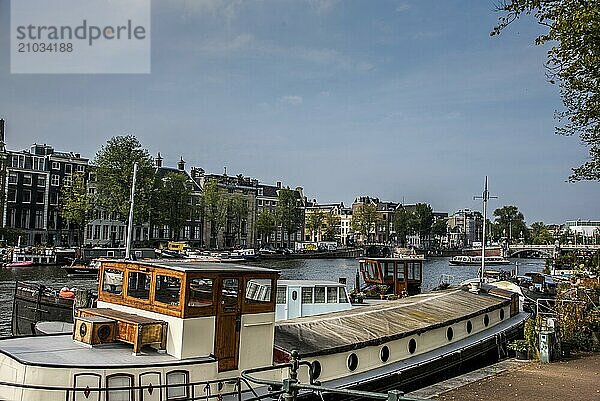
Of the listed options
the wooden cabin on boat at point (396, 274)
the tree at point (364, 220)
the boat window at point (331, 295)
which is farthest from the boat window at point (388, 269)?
the tree at point (364, 220)

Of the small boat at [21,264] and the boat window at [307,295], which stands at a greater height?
the boat window at [307,295]

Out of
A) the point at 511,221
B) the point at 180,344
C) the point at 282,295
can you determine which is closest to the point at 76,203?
the point at 282,295

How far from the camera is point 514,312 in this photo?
86.8 ft

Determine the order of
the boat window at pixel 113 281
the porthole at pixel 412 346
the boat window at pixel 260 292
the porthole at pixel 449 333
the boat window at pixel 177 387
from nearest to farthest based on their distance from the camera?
the boat window at pixel 177 387, the boat window at pixel 260 292, the boat window at pixel 113 281, the porthole at pixel 412 346, the porthole at pixel 449 333

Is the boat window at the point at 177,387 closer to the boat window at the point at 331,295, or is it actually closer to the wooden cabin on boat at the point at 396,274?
the boat window at the point at 331,295

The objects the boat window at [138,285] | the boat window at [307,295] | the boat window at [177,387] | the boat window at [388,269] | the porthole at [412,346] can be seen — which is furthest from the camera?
the boat window at [388,269]

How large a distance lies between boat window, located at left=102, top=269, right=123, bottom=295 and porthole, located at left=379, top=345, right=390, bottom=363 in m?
6.86

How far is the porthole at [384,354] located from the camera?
1600 centimetres

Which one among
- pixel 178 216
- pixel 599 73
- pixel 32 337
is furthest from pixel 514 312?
pixel 178 216

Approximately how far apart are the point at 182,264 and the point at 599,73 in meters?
12.7

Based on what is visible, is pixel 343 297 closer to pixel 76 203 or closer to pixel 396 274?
pixel 396 274

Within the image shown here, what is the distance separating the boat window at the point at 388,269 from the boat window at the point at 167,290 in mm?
22484

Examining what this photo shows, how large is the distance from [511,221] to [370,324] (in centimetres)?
16626

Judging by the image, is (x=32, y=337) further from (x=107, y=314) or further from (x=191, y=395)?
(x=191, y=395)
